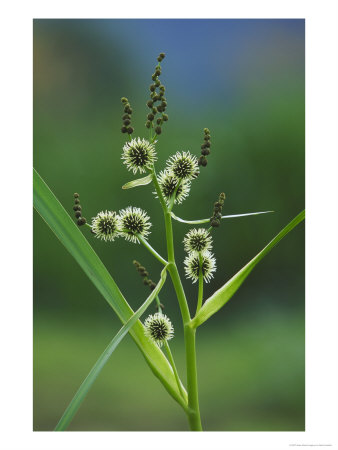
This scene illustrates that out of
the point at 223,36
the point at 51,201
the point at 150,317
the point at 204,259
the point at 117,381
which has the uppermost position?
the point at 223,36

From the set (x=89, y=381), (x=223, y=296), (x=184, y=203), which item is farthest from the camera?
(x=184, y=203)

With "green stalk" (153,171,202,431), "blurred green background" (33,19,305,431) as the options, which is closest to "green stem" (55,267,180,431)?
"green stalk" (153,171,202,431)

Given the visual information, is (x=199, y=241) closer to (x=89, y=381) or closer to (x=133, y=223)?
(x=133, y=223)

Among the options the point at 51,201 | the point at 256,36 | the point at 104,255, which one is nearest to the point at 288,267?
the point at 104,255

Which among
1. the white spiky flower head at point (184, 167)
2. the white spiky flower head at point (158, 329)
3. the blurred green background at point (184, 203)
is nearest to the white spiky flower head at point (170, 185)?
the white spiky flower head at point (184, 167)

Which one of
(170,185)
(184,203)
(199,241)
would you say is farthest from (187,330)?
(184,203)

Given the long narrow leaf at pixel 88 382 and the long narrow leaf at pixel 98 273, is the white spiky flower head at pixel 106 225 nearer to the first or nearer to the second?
the long narrow leaf at pixel 98 273

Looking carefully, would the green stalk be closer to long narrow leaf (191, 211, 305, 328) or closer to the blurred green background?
long narrow leaf (191, 211, 305, 328)
